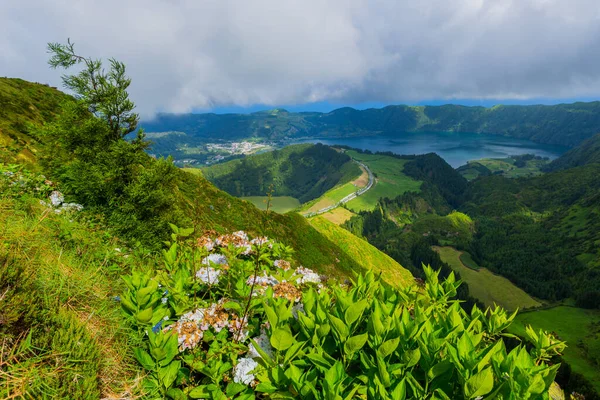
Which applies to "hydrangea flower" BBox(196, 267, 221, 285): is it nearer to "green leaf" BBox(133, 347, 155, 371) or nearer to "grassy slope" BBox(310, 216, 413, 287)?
"green leaf" BBox(133, 347, 155, 371)

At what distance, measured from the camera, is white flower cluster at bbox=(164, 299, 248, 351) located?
321cm

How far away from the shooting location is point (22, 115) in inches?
981

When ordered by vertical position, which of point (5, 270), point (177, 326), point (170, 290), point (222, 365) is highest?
point (5, 270)

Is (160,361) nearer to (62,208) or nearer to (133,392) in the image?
(133,392)

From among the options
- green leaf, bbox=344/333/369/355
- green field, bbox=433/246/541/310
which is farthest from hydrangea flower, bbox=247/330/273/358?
green field, bbox=433/246/541/310

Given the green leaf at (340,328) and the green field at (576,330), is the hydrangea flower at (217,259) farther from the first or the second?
the green field at (576,330)

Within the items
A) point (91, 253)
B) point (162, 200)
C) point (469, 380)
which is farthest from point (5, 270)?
point (162, 200)

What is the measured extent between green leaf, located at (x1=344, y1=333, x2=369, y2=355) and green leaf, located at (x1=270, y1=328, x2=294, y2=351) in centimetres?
53

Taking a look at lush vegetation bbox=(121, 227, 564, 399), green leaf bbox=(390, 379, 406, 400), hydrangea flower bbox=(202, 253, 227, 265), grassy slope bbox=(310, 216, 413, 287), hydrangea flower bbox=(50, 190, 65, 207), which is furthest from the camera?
grassy slope bbox=(310, 216, 413, 287)

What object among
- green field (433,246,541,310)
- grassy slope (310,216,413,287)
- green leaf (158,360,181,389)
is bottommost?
green field (433,246,541,310)

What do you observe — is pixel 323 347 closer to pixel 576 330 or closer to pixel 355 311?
pixel 355 311

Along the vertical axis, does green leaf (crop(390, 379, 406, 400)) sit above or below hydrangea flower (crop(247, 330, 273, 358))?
above

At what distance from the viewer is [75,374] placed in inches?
98.3

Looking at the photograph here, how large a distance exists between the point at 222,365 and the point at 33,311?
6.45 ft
